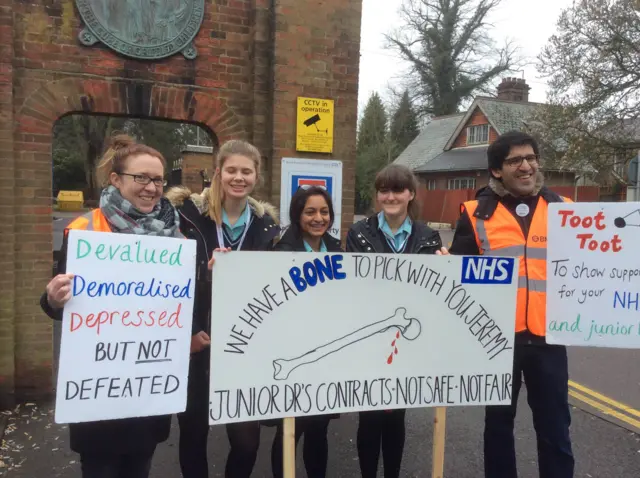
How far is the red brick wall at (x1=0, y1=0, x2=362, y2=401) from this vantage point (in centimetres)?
395

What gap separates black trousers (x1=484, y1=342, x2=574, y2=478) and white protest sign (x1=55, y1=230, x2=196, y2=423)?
1667 mm

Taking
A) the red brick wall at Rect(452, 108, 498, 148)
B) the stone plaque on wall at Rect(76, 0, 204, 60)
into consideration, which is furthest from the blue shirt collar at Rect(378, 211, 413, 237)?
the red brick wall at Rect(452, 108, 498, 148)

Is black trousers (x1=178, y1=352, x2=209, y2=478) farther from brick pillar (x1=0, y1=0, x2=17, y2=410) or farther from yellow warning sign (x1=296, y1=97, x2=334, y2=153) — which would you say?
yellow warning sign (x1=296, y1=97, x2=334, y2=153)

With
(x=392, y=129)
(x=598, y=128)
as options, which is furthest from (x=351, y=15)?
(x=392, y=129)

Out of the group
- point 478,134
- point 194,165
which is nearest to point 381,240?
point 194,165

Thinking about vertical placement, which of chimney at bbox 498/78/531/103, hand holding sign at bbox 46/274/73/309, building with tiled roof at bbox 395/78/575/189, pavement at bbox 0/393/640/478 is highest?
chimney at bbox 498/78/531/103

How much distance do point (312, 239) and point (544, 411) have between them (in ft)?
4.79

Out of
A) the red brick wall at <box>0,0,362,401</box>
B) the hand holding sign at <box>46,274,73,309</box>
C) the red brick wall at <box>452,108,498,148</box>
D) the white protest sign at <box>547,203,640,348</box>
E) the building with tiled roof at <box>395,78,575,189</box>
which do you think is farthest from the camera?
the red brick wall at <box>452,108,498,148</box>

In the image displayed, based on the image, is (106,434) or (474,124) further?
(474,124)

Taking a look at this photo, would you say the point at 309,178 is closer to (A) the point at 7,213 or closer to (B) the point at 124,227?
(A) the point at 7,213

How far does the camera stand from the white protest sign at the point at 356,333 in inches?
89.1

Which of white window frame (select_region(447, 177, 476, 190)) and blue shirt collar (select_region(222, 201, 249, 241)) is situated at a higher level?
white window frame (select_region(447, 177, 476, 190))

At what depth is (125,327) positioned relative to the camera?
213cm

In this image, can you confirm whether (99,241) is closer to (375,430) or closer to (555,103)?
(375,430)
